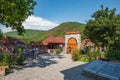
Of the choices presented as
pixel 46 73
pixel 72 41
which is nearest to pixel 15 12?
pixel 46 73

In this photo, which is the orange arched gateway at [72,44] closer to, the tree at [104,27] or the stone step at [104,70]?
the tree at [104,27]

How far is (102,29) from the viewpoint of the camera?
109ft

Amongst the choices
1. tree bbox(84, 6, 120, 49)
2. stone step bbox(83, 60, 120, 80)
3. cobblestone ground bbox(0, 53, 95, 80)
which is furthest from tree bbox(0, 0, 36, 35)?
tree bbox(84, 6, 120, 49)

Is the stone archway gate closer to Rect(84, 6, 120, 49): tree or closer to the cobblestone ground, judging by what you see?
Rect(84, 6, 120, 49): tree

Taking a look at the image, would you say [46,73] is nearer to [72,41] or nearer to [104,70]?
[104,70]

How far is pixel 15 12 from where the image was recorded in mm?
19078

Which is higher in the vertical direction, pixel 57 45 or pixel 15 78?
pixel 57 45

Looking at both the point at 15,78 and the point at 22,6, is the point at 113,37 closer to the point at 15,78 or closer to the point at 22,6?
the point at 22,6

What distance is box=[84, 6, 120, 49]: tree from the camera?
32.5 metres

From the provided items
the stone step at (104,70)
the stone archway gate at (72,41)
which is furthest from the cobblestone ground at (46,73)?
the stone archway gate at (72,41)

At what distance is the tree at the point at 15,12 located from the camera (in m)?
17.6

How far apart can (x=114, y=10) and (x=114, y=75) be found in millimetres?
24432

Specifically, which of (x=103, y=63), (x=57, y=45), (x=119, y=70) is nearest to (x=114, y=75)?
(x=119, y=70)

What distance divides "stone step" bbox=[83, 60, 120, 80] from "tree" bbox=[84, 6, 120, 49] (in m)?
16.1
